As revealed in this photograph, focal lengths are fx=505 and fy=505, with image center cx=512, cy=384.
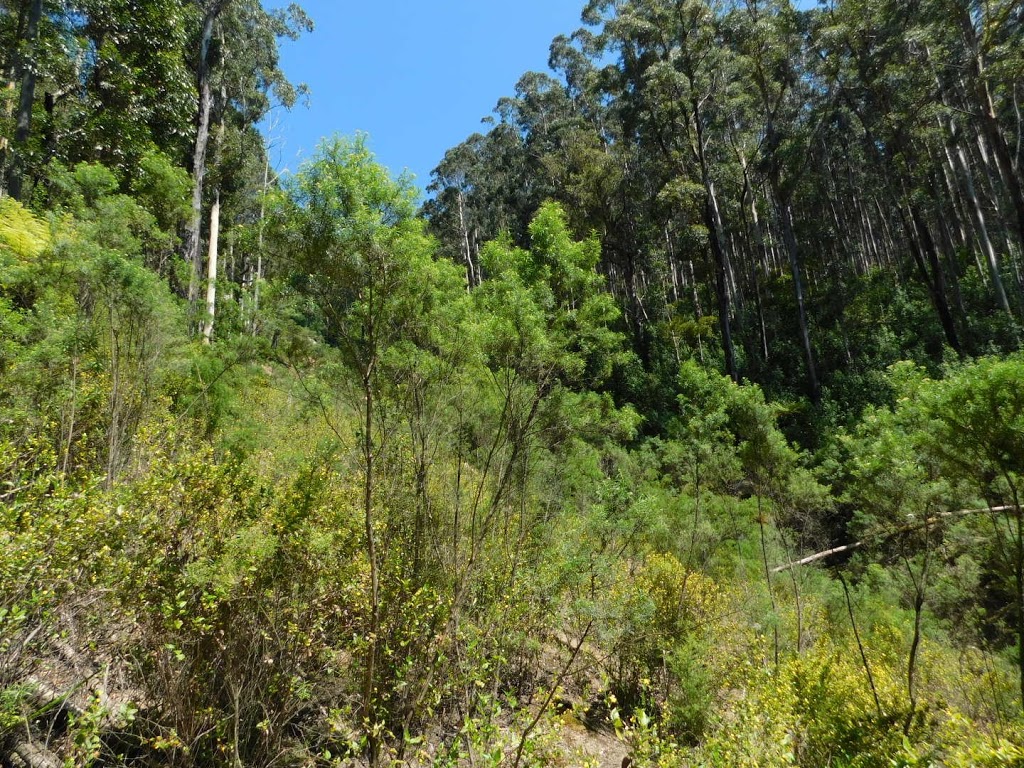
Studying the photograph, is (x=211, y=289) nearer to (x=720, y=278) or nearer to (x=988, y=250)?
(x=720, y=278)

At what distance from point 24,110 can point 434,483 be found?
975 cm

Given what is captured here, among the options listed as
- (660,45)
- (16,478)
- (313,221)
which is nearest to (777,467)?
(313,221)

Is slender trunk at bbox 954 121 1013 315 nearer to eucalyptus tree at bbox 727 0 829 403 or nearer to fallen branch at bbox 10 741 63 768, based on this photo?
eucalyptus tree at bbox 727 0 829 403

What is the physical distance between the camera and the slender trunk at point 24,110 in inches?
328

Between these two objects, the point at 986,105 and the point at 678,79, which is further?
the point at 678,79

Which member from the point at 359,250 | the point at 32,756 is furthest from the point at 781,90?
the point at 32,756

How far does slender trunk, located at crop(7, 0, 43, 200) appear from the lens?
27.3 ft

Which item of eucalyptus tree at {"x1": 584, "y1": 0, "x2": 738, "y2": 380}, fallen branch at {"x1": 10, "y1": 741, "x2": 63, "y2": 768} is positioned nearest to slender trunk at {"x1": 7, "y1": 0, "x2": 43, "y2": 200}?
fallen branch at {"x1": 10, "y1": 741, "x2": 63, "y2": 768}

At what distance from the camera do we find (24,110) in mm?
8523

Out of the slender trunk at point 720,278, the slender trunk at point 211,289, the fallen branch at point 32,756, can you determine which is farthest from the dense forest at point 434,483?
the slender trunk at point 720,278

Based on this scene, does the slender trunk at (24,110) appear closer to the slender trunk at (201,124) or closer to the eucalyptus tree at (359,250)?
the slender trunk at (201,124)

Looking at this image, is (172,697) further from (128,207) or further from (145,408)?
(128,207)

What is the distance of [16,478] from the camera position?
3279 mm

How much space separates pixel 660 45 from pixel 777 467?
13383 millimetres
